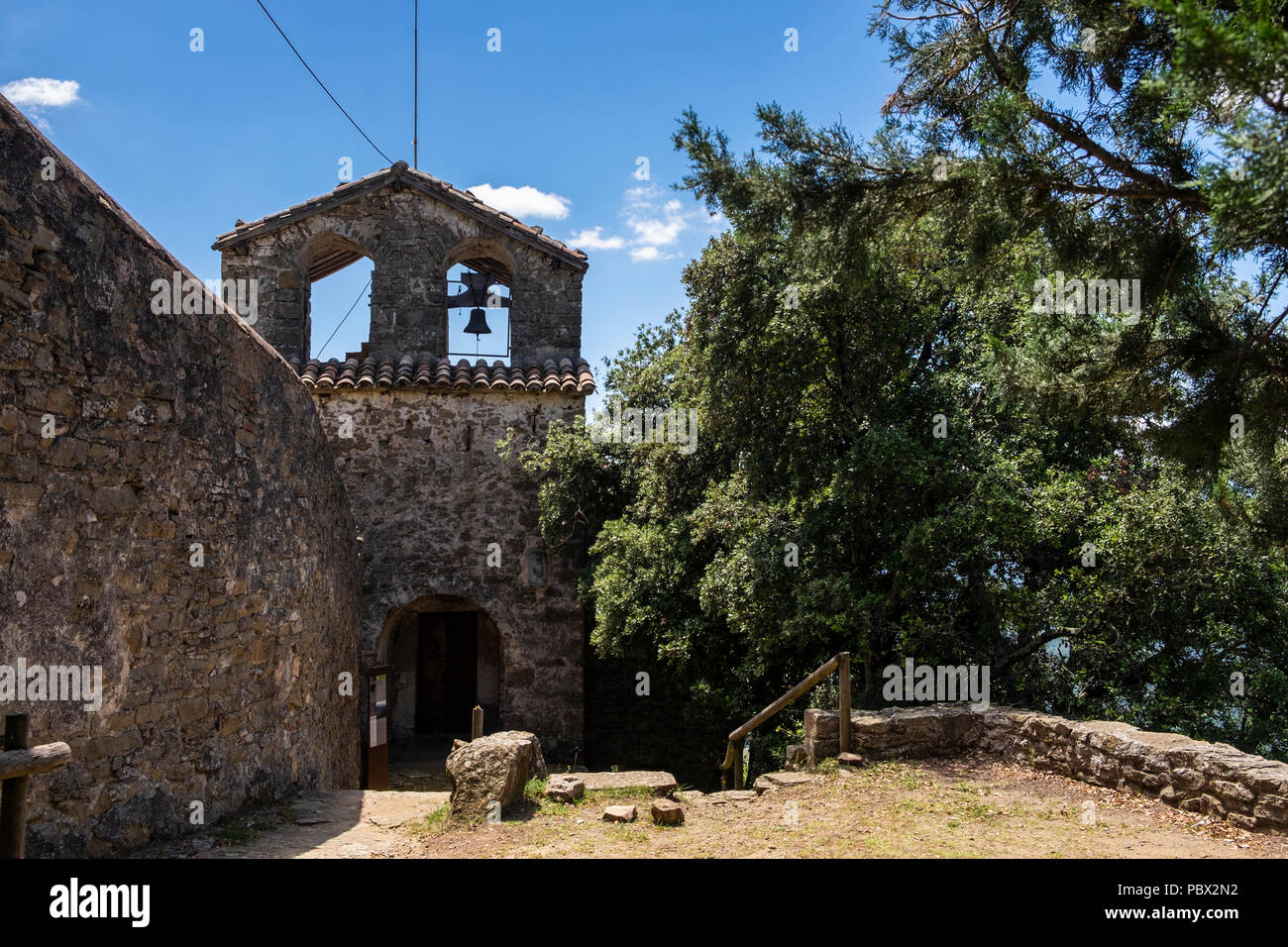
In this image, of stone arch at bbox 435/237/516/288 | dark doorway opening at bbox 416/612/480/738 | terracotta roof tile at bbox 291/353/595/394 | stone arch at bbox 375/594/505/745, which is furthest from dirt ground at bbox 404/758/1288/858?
dark doorway opening at bbox 416/612/480/738

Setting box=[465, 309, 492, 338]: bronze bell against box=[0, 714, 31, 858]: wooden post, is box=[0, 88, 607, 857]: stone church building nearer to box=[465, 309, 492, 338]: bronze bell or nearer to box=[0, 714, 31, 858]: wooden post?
box=[465, 309, 492, 338]: bronze bell

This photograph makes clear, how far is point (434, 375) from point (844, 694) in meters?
6.91

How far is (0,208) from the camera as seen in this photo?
400 cm

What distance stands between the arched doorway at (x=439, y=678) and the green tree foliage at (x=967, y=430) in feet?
15.1

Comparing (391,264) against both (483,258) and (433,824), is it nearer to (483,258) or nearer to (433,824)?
(483,258)

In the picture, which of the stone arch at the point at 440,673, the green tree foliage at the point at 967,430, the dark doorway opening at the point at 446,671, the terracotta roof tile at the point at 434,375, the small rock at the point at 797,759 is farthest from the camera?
the dark doorway opening at the point at 446,671

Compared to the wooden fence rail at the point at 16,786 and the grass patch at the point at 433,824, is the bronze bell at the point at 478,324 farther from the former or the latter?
the wooden fence rail at the point at 16,786

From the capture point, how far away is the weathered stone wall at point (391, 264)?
11891mm

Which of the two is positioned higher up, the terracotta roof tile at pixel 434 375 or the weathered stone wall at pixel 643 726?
the terracotta roof tile at pixel 434 375

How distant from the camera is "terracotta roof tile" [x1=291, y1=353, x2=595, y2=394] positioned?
11.5 m

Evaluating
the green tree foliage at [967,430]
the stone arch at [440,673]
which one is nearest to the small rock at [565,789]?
the green tree foliage at [967,430]

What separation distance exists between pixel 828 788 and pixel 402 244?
8.97 m

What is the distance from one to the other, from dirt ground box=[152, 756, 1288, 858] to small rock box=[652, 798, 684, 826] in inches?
3.0
